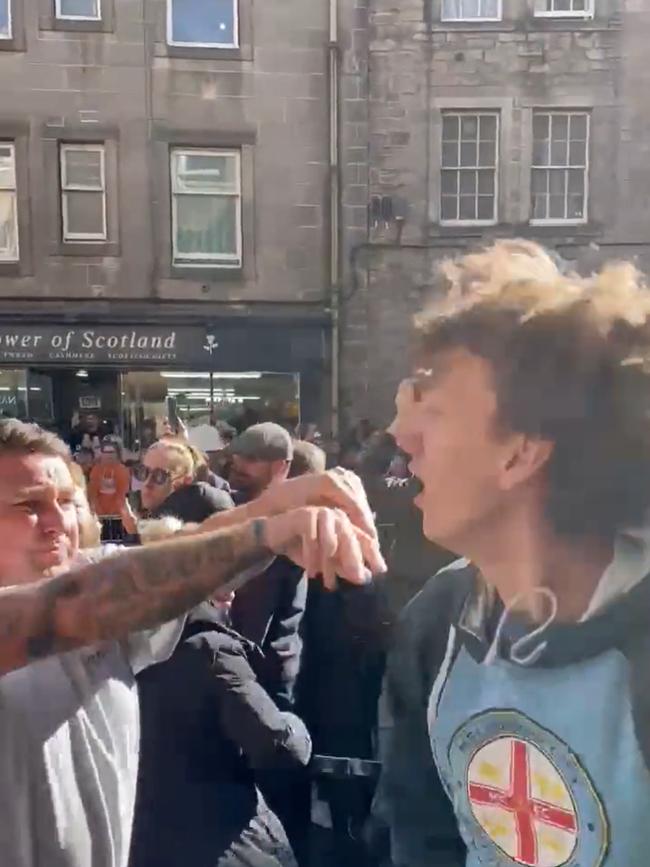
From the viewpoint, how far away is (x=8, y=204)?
4.04 ft

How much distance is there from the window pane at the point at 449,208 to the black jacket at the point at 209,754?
67 cm

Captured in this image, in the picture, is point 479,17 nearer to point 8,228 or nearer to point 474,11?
point 474,11

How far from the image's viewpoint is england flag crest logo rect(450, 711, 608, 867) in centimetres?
105

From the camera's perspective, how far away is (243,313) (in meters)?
1.23

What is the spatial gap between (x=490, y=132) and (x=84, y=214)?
0.62m

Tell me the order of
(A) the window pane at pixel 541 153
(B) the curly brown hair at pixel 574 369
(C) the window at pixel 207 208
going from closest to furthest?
(B) the curly brown hair at pixel 574 369 → (A) the window pane at pixel 541 153 → (C) the window at pixel 207 208

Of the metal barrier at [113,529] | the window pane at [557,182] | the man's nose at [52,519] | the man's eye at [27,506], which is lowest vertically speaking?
the metal barrier at [113,529]

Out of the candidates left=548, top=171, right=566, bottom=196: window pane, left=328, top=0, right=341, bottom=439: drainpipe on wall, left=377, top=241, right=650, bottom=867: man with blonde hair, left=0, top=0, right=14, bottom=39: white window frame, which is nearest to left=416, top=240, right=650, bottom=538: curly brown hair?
left=377, top=241, right=650, bottom=867: man with blonde hair

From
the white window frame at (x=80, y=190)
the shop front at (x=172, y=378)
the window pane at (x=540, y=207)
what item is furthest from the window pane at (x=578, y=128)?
the white window frame at (x=80, y=190)

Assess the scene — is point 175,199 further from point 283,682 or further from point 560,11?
point 283,682

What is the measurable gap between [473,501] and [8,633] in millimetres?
662

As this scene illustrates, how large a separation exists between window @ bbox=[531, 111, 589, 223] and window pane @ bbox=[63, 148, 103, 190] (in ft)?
2.09

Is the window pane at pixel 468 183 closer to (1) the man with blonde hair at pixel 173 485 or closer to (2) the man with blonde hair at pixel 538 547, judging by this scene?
(2) the man with blonde hair at pixel 538 547

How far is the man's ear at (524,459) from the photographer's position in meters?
1.05
